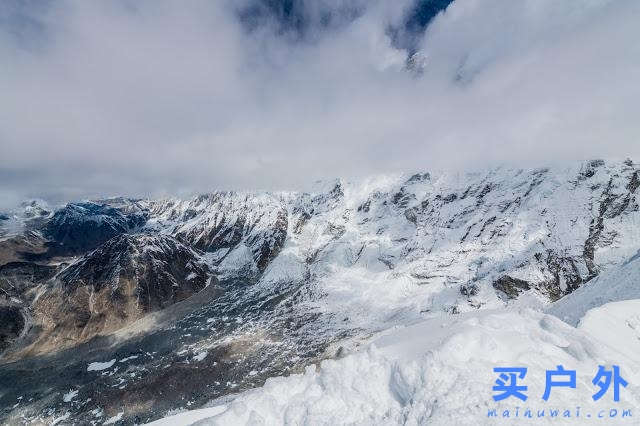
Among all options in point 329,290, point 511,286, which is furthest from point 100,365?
point 511,286

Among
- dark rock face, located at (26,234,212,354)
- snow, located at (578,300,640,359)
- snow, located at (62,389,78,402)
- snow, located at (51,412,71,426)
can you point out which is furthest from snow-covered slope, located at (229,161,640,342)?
snow, located at (578,300,640,359)

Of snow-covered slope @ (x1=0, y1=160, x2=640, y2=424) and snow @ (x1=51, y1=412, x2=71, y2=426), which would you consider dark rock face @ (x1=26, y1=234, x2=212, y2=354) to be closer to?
snow-covered slope @ (x1=0, y1=160, x2=640, y2=424)

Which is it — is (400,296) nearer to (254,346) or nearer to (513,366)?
(254,346)

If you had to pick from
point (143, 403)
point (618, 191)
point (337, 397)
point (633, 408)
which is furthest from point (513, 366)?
point (618, 191)

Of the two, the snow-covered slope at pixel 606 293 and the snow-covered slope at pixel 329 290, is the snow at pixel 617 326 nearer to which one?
the snow-covered slope at pixel 606 293

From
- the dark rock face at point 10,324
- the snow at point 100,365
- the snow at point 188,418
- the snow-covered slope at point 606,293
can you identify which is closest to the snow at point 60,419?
the snow at point 100,365

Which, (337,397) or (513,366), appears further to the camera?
(337,397)
